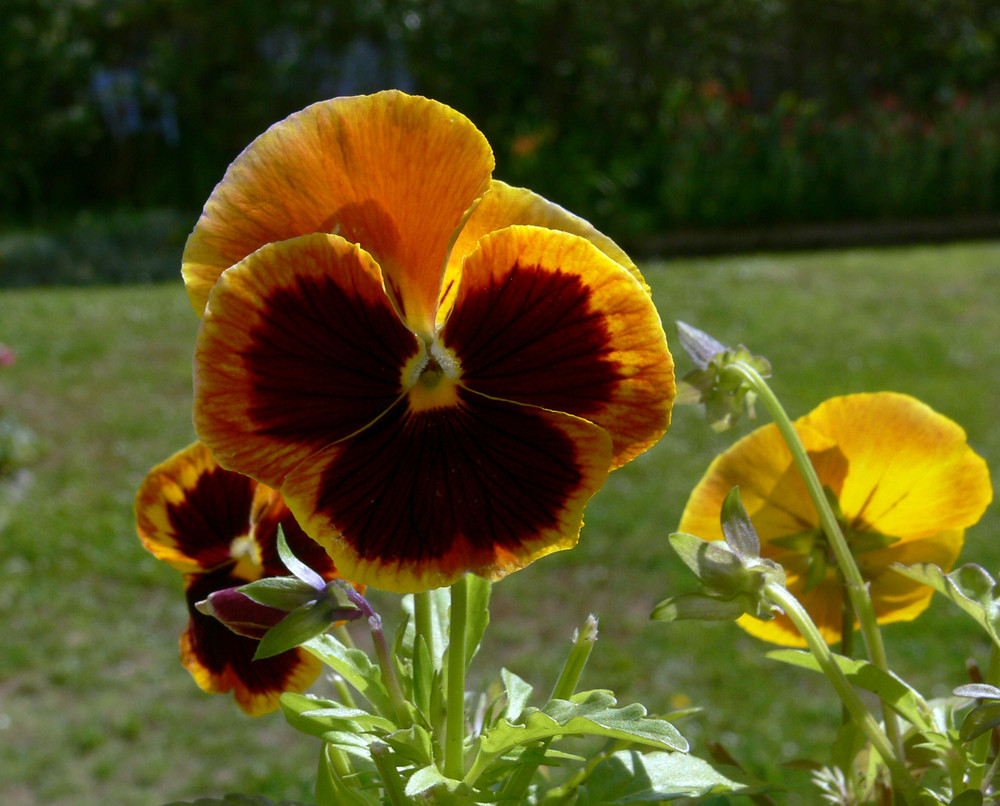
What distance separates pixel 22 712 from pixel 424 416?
9.92 feet

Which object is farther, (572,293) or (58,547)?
(58,547)

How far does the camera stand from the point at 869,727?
658 millimetres

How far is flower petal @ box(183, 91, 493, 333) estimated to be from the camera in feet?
1.82

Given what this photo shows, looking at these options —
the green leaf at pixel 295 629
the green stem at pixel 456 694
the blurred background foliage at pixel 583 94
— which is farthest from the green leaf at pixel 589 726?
the blurred background foliage at pixel 583 94

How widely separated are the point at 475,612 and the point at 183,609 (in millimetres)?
3116

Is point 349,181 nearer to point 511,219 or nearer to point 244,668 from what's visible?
point 511,219

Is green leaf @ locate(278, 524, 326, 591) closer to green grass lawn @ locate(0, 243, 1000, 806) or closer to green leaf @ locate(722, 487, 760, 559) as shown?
green leaf @ locate(722, 487, 760, 559)

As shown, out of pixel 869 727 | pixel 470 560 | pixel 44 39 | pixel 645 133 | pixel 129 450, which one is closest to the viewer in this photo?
pixel 470 560

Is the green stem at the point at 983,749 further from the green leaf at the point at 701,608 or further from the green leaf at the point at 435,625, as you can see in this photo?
the green leaf at the point at 435,625

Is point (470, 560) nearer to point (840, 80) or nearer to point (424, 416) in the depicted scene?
point (424, 416)

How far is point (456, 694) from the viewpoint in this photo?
25.5 inches

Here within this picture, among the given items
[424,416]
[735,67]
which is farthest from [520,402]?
[735,67]

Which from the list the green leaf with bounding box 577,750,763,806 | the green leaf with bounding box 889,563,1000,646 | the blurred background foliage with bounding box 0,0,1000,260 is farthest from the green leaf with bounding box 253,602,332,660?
the blurred background foliage with bounding box 0,0,1000,260

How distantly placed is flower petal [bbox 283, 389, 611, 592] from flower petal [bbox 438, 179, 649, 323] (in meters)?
0.08
